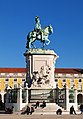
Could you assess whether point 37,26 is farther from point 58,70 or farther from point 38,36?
point 58,70

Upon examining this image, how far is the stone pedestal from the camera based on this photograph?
1994 inches

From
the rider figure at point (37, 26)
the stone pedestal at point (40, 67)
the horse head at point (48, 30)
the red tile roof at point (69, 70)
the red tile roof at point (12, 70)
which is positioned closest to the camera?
the stone pedestal at point (40, 67)

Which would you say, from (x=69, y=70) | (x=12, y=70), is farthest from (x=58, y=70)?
(x=12, y=70)

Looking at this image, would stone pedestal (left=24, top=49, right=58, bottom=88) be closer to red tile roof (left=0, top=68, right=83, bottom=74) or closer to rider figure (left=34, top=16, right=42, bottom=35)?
rider figure (left=34, top=16, right=42, bottom=35)

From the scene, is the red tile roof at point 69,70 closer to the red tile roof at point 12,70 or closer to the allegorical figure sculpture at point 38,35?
the red tile roof at point 12,70

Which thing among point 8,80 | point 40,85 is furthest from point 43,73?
point 8,80

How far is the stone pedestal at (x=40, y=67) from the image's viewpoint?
50656 millimetres

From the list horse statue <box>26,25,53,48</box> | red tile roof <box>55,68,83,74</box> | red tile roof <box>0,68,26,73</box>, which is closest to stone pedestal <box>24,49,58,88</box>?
horse statue <box>26,25,53,48</box>

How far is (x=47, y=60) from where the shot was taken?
169 ft

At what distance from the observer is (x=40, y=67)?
5128cm

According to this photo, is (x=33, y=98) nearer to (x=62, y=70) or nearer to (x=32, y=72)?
(x=32, y=72)

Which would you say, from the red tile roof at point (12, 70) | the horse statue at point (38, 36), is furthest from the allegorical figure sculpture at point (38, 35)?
the red tile roof at point (12, 70)

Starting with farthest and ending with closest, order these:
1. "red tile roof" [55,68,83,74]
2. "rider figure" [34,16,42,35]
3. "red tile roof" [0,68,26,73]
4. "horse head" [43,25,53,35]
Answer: "red tile roof" [55,68,83,74]
"red tile roof" [0,68,26,73]
"horse head" [43,25,53,35]
"rider figure" [34,16,42,35]

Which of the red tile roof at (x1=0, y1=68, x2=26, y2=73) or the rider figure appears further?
the red tile roof at (x1=0, y1=68, x2=26, y2=73)
